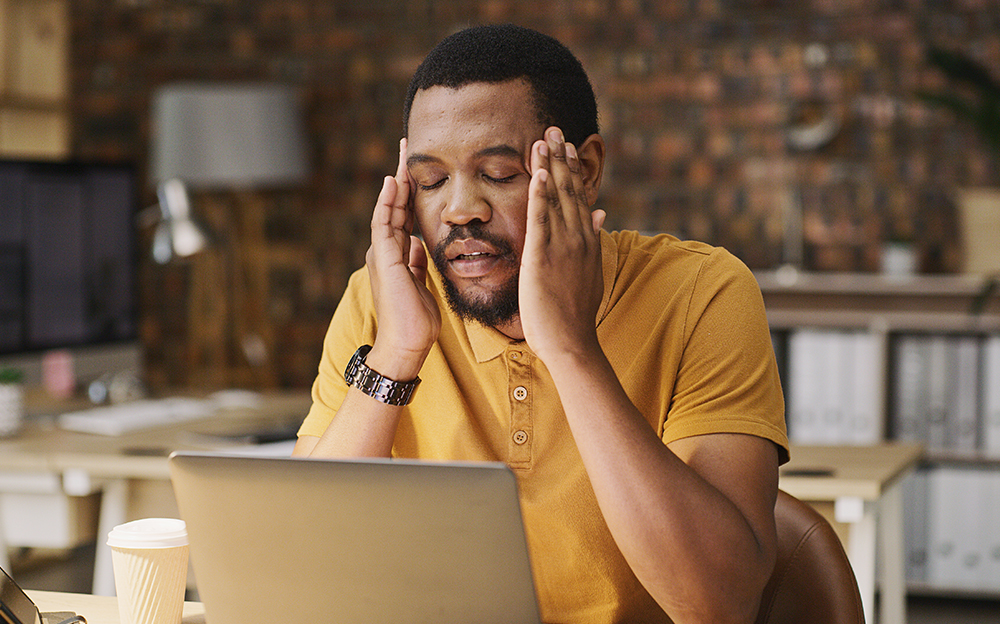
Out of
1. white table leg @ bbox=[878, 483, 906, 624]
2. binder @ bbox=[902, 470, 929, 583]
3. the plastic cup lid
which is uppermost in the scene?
the plastic cup lid

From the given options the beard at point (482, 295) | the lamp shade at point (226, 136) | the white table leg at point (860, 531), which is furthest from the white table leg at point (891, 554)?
the lamp shade at point (226, 136)

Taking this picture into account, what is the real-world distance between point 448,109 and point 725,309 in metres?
0.35

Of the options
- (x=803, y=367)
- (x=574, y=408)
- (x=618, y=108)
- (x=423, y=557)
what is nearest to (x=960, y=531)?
(x=803, y=367)

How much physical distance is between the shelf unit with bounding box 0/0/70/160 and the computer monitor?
3.81 ft

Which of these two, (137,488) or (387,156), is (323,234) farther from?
(137,488)

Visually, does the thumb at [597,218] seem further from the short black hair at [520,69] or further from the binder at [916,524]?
the binder at [916,524]

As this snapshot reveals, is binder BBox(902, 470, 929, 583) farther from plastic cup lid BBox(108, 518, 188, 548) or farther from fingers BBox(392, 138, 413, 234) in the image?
plastic cup lid BBox(108, 518, 188, 548)

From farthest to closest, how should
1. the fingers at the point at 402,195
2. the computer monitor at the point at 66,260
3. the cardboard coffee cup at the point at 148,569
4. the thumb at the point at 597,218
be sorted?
the computer monitor at the point at 66,260 → the fingers at the point at 402,195 → the thumb at the point at 597,218 → the cardboard coffee cup at the point at 148,569

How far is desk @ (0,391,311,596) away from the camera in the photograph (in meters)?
1.96

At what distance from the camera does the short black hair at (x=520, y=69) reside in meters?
1.12

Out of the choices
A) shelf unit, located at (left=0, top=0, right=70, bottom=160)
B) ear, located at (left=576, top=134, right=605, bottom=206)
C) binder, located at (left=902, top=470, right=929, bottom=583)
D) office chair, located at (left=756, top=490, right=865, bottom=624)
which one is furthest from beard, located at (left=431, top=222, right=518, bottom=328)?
shelf unit, located at (left=0, top=0, right=70, bottom=160)

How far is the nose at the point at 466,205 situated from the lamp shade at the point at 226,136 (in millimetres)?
2603

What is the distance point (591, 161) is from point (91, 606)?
0.69 metres

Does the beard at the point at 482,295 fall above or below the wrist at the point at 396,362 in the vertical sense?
above
